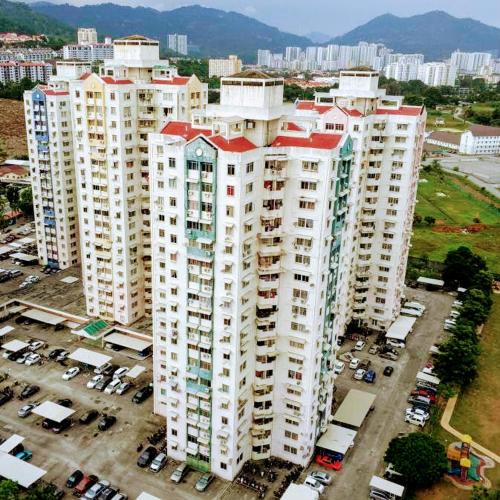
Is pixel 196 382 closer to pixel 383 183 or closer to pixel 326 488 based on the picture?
pixel 326 488

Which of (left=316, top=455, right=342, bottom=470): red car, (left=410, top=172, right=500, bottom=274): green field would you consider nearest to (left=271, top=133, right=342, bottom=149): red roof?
(left=316, top=455, right=342, bottom=470): red car

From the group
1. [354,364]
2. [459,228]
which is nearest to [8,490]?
[354,364]

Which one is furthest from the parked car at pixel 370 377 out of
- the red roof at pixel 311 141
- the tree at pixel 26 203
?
the tree at pixel 26 203

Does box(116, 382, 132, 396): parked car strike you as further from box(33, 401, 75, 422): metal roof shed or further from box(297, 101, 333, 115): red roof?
box(297, 101, 333, 115): red roof

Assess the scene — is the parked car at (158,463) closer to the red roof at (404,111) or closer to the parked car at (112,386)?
the parked car at (112,386)

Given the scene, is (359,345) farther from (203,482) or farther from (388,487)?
(203,482)
